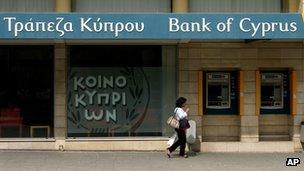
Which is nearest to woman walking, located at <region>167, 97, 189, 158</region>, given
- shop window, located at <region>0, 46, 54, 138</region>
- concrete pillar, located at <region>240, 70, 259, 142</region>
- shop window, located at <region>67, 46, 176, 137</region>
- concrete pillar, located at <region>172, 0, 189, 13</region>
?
shop window, located at <region>67, 46, 176, 137</region>

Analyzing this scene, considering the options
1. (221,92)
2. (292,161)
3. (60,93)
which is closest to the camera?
(292,161)

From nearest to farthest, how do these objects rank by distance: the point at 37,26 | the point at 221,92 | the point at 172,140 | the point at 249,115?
1. the point at 37,26
2. the point at 172,140
3. the point at 249,115
4. the point at 221,92

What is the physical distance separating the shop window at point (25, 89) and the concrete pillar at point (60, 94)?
0.19 m

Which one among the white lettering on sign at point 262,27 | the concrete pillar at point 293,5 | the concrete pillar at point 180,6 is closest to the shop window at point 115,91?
the concrete pillar at point 180,6

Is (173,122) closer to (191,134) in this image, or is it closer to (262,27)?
(191,134)

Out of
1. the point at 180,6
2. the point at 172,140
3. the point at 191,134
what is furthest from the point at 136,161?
the point at 180,6

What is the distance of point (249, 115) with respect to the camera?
1547 centimetres

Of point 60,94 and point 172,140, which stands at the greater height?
point 60,94

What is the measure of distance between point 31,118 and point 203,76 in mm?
4756

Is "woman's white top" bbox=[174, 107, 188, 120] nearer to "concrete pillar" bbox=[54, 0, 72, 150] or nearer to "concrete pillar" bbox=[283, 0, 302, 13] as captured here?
"concrete pillar" bbox=[54, 0, 72, 150]

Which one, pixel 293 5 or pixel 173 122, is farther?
pixel 293 5

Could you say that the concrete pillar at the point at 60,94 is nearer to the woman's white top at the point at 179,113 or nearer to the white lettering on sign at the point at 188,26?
the woman's white top at the point at 179,113

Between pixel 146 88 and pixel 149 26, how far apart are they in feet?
8.09

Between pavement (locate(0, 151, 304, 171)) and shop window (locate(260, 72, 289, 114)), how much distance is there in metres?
1.33
